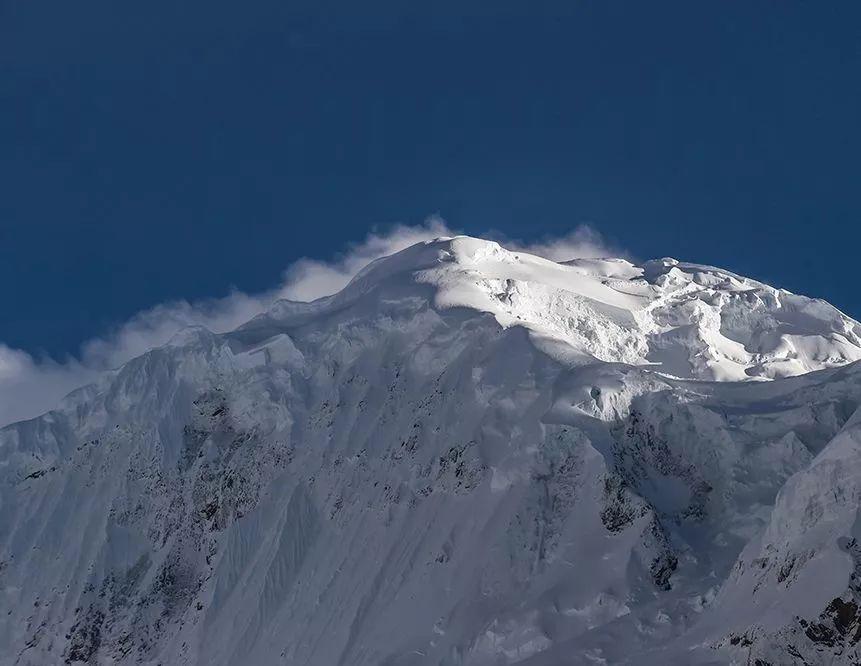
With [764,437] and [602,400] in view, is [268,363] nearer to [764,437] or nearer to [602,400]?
[602,400]

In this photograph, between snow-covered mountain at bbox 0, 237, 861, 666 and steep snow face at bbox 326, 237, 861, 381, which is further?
steep snow face at bbox 326, 237, 861, 381

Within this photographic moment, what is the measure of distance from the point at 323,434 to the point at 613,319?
33349mm

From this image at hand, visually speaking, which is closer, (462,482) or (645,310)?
(462,482)

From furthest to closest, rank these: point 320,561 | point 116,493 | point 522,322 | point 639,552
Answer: point 116,493
point 522,322
point 320,561
point 639,552

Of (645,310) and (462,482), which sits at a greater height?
(645,310)

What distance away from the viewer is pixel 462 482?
392 ft

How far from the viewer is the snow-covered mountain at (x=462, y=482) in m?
97.9

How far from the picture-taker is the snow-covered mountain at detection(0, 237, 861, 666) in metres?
97.9

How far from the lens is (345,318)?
150 meters

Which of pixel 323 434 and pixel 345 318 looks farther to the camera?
pixel 345 318

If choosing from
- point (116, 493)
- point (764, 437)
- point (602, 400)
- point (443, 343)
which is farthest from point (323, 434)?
point (764, 437)

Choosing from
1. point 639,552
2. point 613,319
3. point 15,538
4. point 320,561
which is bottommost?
point 639,552

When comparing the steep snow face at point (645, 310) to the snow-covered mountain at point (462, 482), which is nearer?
the snow-covered mountain at point (462, 482)

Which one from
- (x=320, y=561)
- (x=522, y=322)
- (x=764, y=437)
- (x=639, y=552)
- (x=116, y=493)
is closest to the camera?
(x=639, y=552)
